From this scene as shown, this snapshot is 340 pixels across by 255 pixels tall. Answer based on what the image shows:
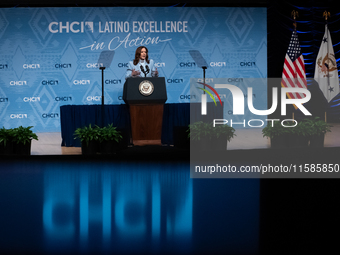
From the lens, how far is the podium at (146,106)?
4.36 metres

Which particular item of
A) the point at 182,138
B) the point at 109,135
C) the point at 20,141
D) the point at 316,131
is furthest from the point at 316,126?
the point at 20,141

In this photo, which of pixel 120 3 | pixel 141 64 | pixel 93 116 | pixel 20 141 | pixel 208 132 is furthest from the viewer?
pixel 120 3

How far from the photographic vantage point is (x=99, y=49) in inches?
288

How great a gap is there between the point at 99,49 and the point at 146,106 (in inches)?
137

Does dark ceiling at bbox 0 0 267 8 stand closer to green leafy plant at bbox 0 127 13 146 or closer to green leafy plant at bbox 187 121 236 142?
green leafy plant at bbox 0 127 13 146

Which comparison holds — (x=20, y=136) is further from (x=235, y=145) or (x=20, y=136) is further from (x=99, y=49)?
(x=99, y=49)

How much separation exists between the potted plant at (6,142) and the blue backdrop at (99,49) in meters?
3.78

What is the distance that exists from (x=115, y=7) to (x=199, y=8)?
1.86 m

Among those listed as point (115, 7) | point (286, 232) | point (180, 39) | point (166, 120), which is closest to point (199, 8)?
point (180, 39)

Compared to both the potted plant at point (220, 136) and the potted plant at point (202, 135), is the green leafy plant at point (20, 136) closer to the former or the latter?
the potted plant at point (202, 135)

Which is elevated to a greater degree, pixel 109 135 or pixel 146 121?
pixel 146 121

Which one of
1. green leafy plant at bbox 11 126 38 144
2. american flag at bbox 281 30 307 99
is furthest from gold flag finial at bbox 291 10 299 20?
green leafy plant at bbox 11 126 38 144

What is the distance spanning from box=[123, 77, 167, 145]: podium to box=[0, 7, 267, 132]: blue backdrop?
3084mm

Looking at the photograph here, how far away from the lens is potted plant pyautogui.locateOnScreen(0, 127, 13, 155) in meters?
3.59
